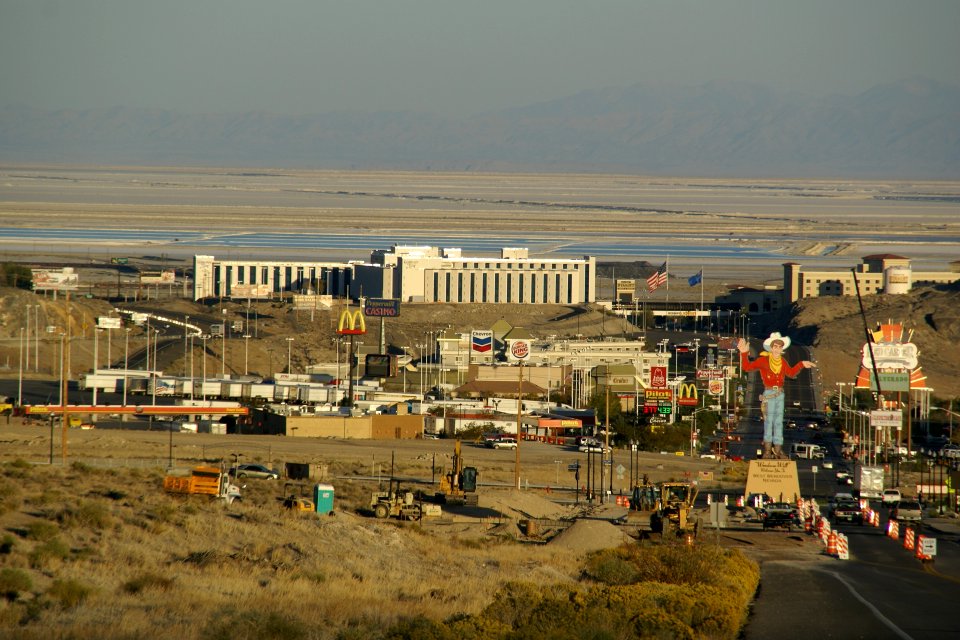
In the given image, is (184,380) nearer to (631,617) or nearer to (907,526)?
(907,526)

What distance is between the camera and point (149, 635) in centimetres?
2012

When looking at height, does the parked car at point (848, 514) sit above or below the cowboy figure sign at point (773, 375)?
below

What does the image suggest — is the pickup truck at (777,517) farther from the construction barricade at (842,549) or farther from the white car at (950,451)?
the white car at (950,451)

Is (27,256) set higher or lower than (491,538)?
higher

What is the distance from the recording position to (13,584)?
2208cm

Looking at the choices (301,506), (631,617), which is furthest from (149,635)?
(301,506)

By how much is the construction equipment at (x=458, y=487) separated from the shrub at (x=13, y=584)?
65.9 ft

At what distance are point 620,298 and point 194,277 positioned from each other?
4369cm

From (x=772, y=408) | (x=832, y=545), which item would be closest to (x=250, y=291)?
(x=772, y=408)

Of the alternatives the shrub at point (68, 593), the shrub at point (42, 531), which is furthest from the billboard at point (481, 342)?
the shrub at point (68, 593)

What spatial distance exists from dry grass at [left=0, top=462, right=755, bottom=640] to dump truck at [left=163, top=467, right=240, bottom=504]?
54 centimetres

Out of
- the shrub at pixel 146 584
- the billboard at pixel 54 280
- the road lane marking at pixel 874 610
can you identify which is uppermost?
the billboard at pixel 54 280

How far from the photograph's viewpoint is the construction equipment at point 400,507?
36.5 metres

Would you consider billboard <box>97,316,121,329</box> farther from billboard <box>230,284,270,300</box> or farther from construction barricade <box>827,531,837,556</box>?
construction barricade <box>827,531,837,556</box>
